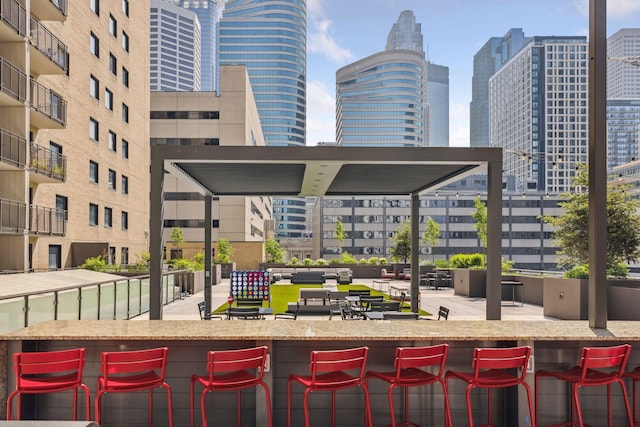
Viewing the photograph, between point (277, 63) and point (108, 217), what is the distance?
12960cm

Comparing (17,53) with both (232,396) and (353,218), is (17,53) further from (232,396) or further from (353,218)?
(353,218)

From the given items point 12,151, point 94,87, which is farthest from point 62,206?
point 94,87

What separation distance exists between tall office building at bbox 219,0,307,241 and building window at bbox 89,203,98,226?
118196mm

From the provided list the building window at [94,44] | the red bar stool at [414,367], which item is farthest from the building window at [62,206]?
the red bar stool at [414,367]

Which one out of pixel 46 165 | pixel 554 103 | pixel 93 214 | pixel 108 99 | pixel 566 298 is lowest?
pixel 566 298

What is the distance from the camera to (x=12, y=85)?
1931 centimetres

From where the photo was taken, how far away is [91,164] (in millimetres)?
28312

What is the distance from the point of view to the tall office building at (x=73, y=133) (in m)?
19.6

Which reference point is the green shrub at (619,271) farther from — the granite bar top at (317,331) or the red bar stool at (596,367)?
the red bar stool at (596,367)

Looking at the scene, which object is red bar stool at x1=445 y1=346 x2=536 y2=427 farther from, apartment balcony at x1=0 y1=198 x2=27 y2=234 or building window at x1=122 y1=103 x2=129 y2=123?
building window at x1=122 y1=103 x2=129 y2=123

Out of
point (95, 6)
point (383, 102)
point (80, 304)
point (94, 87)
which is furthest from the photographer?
point (383, 102)

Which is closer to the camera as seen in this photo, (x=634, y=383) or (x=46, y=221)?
(x=634, y=383)

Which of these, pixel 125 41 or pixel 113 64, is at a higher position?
pixel 125 41

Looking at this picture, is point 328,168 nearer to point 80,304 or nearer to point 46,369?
point 80,304
